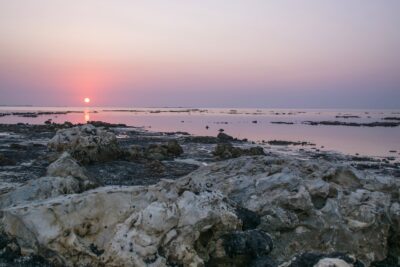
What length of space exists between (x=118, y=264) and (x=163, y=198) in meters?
1.62

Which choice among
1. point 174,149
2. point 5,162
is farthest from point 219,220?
point 174,149

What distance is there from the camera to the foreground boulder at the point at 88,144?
920 inches

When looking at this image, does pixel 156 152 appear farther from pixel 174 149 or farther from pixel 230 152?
pixel 230 152

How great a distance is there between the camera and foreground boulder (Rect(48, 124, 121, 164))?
2338cm

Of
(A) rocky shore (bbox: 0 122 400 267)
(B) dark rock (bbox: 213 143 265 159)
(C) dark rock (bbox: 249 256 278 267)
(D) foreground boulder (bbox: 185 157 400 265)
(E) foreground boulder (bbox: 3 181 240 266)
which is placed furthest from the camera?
(B) dark rock (bbox: 213 143 265 159)

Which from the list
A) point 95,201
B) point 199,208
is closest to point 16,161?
point 95,201

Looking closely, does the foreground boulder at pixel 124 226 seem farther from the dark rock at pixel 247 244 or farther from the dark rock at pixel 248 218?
the dark rock at pixel 248 218

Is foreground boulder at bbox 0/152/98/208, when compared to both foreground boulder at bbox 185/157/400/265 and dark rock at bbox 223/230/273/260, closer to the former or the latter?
foreground boulder at bbox 185/157/400/265

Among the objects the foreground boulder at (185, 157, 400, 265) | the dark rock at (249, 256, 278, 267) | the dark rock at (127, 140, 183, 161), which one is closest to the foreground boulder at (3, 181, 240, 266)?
the dark rock at (249, 256, 278, 267)

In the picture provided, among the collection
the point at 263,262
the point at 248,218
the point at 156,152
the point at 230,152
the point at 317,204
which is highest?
the point at 317,204

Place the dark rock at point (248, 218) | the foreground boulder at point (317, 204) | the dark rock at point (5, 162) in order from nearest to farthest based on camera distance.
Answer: the dark rock at point (248, 218), the foreground boulder at point (317, 204), the dark rock at point (5, 162)

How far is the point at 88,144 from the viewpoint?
78.3 feet

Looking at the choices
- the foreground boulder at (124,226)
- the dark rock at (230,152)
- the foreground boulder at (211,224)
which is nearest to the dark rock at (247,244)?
the foreground boulder at (211,224)

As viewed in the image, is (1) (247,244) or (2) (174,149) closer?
(1) (247,244)
